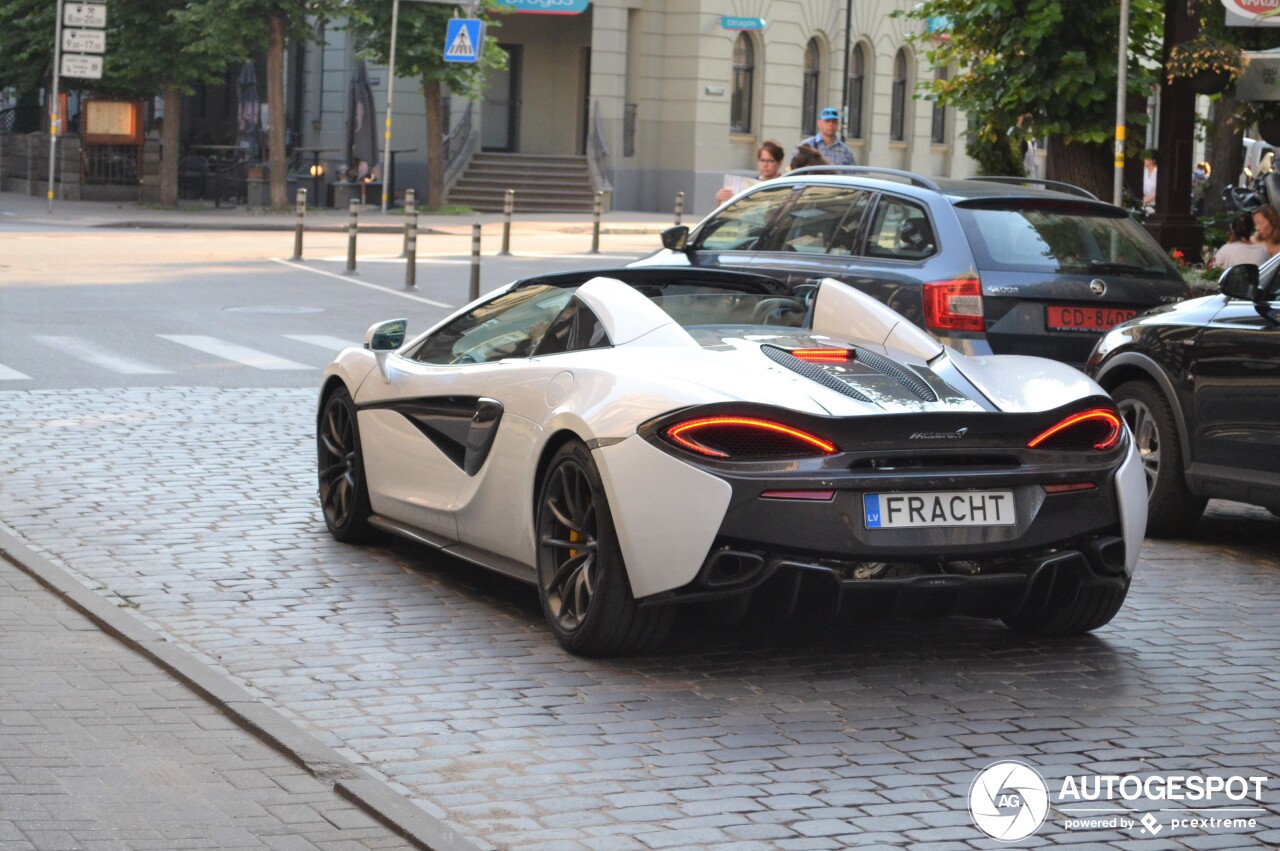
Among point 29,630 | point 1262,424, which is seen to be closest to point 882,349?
point 1262,424

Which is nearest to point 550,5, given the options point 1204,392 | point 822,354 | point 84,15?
point 84,15

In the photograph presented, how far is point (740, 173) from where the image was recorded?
46.4 m

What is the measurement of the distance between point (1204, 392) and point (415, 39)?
3477 centimetres

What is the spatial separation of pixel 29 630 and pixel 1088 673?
3.59 metres

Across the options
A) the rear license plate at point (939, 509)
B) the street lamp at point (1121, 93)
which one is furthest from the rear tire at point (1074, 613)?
the street lamp at point (1121, 93)

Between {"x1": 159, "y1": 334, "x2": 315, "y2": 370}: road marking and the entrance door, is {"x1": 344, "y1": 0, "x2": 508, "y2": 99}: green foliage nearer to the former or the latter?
the entrance door

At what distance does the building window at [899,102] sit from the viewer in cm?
5478

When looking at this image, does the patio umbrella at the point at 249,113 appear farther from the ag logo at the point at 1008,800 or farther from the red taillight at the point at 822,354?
the ag logo at the point at 1008,800

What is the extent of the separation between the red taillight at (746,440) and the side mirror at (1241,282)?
Answer: 3.13 meters

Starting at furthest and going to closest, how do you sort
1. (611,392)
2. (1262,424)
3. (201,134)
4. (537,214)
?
1. (201,134)
2. (537,214)
3. (1262,424)
4. (611,392)

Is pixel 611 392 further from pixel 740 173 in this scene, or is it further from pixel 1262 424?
pixel 740 173

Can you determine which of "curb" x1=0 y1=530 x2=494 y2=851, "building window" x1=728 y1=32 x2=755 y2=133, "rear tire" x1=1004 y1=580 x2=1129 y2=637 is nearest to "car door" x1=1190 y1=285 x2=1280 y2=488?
"rear tire" x1=1004 y1=580 x2=1129 y2=637

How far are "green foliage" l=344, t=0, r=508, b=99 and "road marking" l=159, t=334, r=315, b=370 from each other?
2480 centimetres

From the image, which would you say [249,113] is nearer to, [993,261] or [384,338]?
[993,261]
